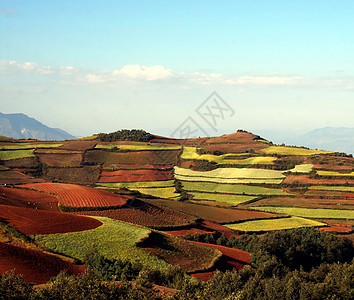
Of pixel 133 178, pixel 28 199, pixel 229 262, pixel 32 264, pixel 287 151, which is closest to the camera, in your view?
pixel 32 264

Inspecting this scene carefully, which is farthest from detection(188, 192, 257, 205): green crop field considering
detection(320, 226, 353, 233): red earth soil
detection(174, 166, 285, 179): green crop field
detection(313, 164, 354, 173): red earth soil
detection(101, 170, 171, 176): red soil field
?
detection(313, 164, 354, 173): red earth soil

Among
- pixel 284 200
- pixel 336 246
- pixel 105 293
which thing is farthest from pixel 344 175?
pixel 105 293

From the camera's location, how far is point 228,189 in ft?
454

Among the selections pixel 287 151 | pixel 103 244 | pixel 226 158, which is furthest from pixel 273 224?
pixel 287 151

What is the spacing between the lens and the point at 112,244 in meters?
58.6

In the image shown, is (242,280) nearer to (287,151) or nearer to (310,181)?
(310,181)

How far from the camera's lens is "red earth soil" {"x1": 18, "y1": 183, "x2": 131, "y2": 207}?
83.8 meters

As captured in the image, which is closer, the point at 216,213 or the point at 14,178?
the point at 216,213

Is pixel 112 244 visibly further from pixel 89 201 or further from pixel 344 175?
pixel 344 175

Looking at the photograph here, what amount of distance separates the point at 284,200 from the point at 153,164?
58.1 metres

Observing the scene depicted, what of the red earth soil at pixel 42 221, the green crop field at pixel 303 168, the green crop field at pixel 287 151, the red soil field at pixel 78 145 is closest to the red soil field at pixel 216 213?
the red earth soil at pixel 42 221

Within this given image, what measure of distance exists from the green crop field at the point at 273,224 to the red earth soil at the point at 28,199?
38963 millimetres

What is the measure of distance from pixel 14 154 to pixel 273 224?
10743cm

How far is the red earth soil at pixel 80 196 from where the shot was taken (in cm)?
8381
